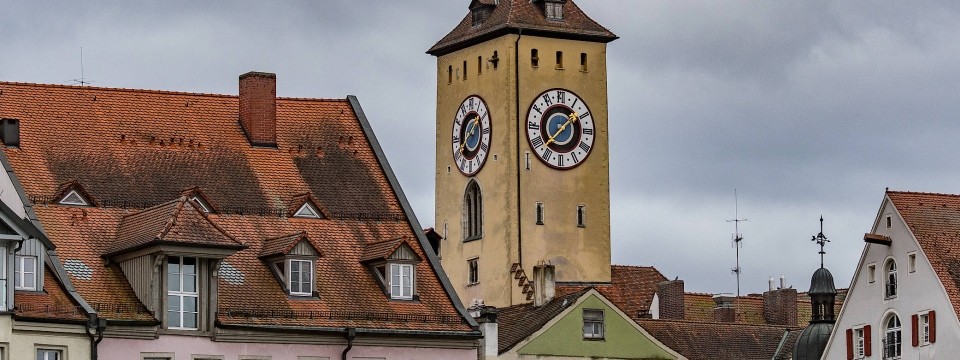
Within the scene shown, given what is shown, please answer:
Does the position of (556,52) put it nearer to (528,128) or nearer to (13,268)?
(528,128)

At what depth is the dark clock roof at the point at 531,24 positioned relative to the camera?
153 m

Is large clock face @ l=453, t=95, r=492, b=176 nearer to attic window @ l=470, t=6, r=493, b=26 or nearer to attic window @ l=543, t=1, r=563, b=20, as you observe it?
attic window @ l=470, t=6, r=493, b=26

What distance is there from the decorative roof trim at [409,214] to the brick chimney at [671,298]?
54.1 m

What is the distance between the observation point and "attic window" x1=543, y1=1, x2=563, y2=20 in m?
154

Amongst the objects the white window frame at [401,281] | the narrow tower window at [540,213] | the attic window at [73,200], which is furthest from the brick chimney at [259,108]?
the narrow tower window at [540,213]

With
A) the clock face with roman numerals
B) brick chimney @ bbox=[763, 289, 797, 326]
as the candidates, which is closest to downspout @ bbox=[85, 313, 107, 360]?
the clock face with roman numerals

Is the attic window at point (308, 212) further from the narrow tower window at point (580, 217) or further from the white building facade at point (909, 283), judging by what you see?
the narrow tower window at point (580, 217)

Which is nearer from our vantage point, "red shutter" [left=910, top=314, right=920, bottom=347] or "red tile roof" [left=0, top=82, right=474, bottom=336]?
"red tile roof" [left=0, top=82, right=474, bottom=336]

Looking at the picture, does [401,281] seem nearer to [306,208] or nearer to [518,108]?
[306,208]

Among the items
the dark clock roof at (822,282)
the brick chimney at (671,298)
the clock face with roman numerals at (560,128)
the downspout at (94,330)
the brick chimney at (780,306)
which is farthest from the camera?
the brick chimney at (780,306)

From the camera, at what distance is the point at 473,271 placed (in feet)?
512

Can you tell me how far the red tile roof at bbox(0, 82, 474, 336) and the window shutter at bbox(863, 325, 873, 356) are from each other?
30349 millimetres

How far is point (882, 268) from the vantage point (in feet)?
393

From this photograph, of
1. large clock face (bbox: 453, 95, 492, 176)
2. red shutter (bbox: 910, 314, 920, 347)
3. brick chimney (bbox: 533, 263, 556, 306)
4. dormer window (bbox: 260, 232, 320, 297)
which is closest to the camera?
dormer window (bbox: 260, 232, 320, 297)
